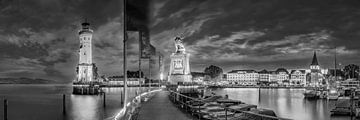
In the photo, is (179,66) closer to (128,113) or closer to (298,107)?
(298,107)

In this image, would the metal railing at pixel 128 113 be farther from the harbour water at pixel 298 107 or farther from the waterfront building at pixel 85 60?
the waterfront building at pixel 85 60

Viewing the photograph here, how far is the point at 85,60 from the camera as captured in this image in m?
126

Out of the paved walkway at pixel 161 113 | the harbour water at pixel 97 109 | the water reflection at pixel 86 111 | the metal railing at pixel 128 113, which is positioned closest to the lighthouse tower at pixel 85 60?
the harbour water at pixel 97 109

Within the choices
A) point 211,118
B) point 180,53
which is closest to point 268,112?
point 211,118

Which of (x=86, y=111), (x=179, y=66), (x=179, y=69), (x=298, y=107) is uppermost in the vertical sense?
(x=179, y=66)

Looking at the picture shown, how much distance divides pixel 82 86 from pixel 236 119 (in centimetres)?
11905

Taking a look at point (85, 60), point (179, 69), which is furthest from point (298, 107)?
point (85, 60)

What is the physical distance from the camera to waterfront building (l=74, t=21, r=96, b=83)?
126m

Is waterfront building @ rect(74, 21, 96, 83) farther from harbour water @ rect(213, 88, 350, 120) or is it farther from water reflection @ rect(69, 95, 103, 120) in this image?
harbour water @ rect(213, 88, 350, 120)

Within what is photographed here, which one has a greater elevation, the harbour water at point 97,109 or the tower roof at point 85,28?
the tower roof at point 85,28

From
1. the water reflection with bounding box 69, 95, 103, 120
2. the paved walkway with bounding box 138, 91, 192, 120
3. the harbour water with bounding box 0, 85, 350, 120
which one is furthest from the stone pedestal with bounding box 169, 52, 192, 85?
the paved walkway with bounding box 138, 91, 192, 120

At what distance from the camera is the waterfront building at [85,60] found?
126188 millimetres

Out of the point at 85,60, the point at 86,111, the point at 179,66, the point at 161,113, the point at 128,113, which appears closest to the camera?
the point at 128,113

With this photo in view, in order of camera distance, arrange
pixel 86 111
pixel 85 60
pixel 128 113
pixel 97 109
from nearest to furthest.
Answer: pixel 128 113 < pixel 86 111 < pixel 97 109 < pixel 85 60
